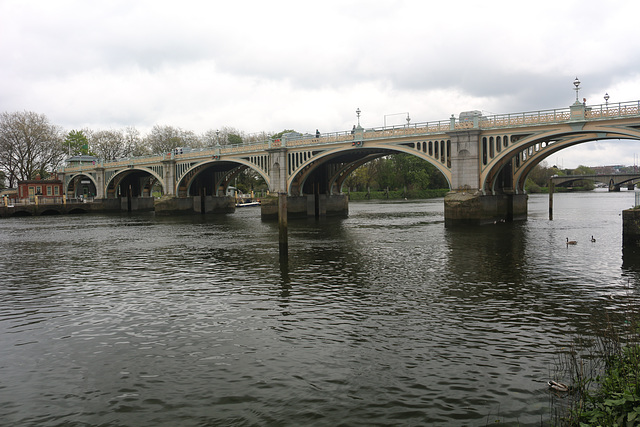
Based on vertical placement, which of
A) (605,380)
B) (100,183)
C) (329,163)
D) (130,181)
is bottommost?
(605,380)

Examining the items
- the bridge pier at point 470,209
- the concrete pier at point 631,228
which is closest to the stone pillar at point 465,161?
the bridge pier at point 470,209

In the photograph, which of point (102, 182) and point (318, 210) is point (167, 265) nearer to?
point (318, 210)

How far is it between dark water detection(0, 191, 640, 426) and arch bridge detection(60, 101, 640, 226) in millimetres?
17537

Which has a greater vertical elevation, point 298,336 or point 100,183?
point 100,183

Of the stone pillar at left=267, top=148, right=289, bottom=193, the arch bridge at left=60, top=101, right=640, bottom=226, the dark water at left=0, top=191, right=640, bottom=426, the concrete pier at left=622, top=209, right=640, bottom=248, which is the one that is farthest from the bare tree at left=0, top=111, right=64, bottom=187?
the concrete pier at left=622, top=209, right=640, bottom=248

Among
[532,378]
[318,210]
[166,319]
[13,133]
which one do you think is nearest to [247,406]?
[532,378]

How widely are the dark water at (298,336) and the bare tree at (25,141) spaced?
273 ft

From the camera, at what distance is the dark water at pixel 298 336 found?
9.16m

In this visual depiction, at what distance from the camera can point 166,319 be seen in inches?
599

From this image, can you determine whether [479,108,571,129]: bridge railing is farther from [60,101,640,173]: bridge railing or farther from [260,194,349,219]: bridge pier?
[260,194,349,219]: bridge pier

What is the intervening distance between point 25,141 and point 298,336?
343ft

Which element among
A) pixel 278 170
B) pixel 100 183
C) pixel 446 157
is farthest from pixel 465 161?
pixel 100 183

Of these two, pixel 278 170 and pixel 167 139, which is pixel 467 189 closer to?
pixel 278 170

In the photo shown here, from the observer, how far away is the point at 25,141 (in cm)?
9788
